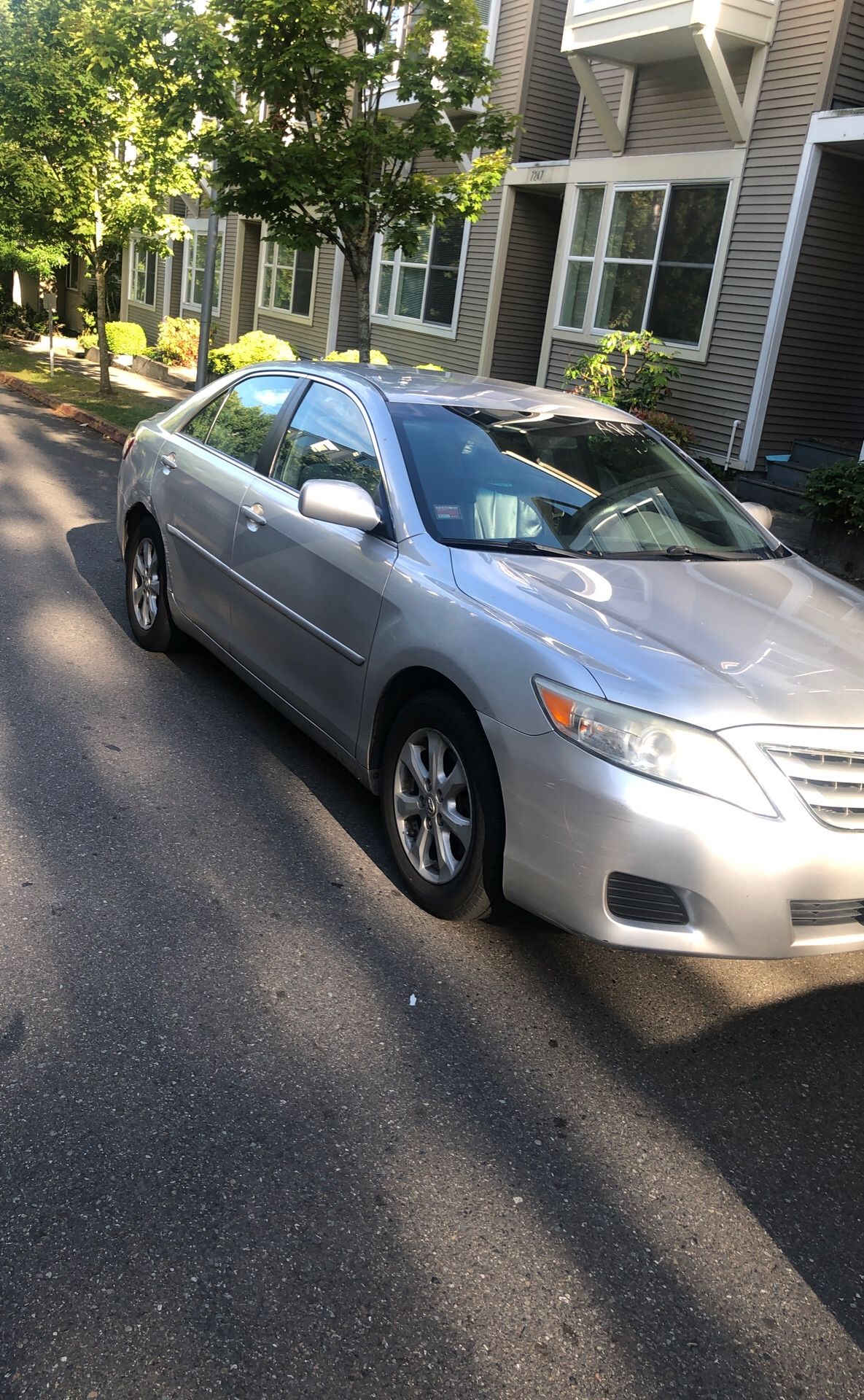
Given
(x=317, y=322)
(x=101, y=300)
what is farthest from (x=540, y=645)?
(x=317, y=322)

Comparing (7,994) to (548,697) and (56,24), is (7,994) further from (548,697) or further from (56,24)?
(56,24)

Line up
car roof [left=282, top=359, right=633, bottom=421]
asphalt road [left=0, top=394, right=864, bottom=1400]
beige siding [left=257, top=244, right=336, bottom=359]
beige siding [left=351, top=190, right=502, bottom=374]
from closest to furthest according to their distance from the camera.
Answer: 1. asphalt road [left=0, top=394, right=864, bottom=1400]
2. car roof [left=282, top=359, right=633, bottom=421]
3. beige siding [left=351, top=190, right=502, bottom=374]
4. beige siding [left=257, top=244, right=336, bottom=359]

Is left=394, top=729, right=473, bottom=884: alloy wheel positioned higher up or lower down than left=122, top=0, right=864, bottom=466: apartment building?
lower down

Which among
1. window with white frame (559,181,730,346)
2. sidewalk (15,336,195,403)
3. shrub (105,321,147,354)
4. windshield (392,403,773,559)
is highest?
window with white frame (559,181,730,346)

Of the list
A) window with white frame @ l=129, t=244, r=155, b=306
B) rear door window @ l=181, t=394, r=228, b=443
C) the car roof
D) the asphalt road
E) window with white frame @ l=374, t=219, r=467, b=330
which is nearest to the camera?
the asphalt road

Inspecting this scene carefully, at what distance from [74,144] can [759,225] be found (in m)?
10.8

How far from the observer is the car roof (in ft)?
15.7

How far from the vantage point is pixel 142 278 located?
1297 inches

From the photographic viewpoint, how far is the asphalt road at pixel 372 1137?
2285 mm

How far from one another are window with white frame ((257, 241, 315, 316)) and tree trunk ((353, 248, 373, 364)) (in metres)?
10.9

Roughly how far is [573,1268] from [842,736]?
153 cm

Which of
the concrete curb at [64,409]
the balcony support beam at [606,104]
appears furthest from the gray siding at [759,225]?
the concrete curb at [64,409]

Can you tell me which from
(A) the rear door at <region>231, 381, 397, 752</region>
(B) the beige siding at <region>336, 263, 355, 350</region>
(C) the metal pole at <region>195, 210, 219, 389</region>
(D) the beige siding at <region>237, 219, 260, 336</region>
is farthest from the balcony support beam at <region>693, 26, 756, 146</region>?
(D) the beige siding at <region>237, 219, 260, 336</region>

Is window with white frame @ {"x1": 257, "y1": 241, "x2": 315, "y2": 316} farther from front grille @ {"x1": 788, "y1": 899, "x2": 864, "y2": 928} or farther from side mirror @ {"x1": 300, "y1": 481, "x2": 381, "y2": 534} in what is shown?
front grille @ {"x1": 788, "y1": 899, "x2": 864, "y2": 928}
